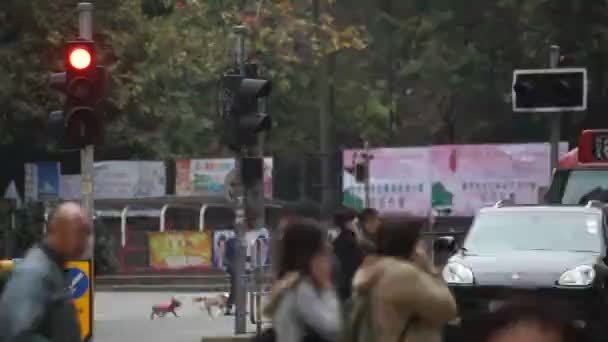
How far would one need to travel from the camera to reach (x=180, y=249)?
48375 millimetres

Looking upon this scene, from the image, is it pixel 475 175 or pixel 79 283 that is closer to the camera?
pixel 79 283

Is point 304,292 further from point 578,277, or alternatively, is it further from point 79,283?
point 578,277

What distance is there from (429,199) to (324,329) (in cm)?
4216

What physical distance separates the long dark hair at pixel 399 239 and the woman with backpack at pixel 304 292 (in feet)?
0.88

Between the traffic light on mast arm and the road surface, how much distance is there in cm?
812

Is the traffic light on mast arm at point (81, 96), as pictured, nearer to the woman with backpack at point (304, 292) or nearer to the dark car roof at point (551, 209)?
the dark car roof at point (551, 209)

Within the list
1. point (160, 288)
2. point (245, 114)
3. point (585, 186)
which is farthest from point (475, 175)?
point (245, 114)

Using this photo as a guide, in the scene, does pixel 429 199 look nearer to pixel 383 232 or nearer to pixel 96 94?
pixel 96 94

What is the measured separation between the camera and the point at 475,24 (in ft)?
175

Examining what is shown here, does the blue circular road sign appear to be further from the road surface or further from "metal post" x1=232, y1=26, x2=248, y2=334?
the road surface

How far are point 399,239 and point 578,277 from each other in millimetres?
8432

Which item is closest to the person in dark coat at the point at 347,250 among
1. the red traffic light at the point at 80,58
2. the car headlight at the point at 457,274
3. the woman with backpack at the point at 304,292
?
the car headlight at the point at 457,274

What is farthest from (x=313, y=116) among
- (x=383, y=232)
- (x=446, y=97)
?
(x=383, y=232)

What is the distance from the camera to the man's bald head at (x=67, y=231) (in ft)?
20.6
